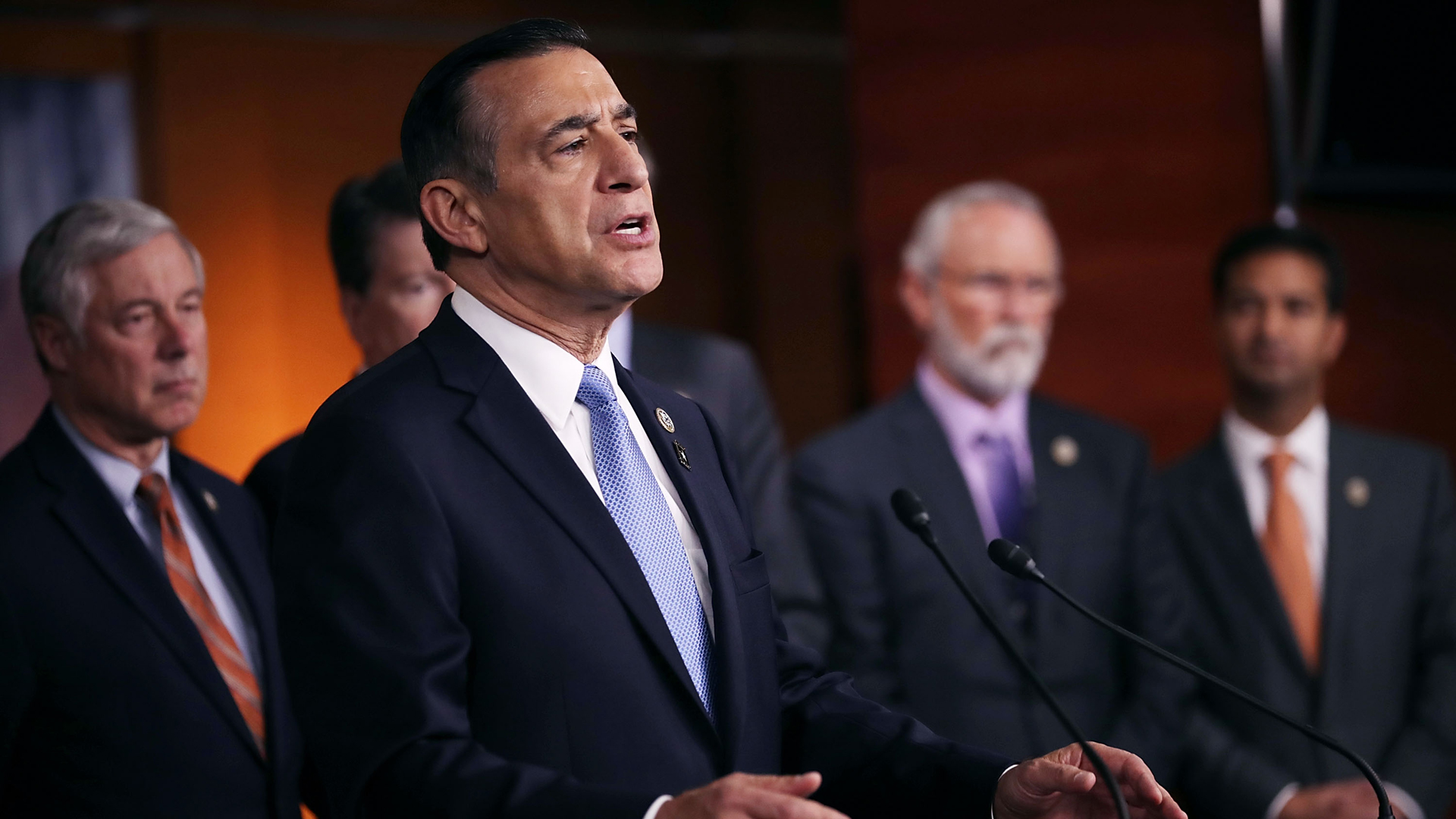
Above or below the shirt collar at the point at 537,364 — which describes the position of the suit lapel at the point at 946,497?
below

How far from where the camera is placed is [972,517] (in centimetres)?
298

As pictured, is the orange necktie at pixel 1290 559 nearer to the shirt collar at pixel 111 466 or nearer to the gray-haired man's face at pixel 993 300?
the gray-haired man's face at pixel 993 300

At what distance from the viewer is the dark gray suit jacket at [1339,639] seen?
10.1 ft

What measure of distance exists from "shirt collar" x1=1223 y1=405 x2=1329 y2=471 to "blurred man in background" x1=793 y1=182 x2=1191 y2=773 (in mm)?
324

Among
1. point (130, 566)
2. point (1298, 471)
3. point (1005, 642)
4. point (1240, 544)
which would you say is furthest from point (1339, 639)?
point (130, 566)

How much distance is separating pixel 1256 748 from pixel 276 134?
3.37m

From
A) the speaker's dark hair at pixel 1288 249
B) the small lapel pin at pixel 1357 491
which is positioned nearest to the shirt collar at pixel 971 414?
the speaker's dark hair at pixel 1288 249

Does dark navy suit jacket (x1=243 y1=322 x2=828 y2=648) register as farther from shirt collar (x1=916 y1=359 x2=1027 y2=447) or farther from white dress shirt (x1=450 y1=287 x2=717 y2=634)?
white dress shirt (x1=450 y1=287 x2=717 y2=634)

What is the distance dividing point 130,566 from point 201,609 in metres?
0.12

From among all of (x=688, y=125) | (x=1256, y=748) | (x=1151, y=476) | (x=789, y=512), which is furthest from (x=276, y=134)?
(x=1256, y=748)

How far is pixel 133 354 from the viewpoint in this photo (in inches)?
81.2

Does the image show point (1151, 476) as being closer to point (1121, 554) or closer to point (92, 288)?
point (1121, 554)

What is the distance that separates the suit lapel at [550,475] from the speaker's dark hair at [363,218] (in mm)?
905

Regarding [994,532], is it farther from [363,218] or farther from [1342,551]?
[363,218]
